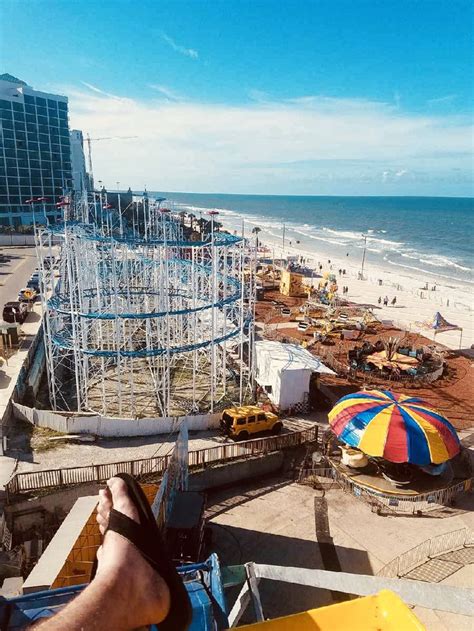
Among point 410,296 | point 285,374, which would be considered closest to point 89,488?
point 285,374

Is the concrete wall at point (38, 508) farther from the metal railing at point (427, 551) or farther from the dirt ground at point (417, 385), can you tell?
the dirt ground at point (417, 385)

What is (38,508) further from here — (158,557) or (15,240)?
(15,240)

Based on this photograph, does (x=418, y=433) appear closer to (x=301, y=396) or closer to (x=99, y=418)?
(x=301, y=396)

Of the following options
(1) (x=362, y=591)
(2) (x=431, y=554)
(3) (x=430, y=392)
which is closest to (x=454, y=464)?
(2) (x=431, y=554)

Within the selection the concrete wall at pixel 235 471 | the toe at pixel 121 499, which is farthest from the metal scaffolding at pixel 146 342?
the toe at pixel 121 499

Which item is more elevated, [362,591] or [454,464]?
[362,591]
